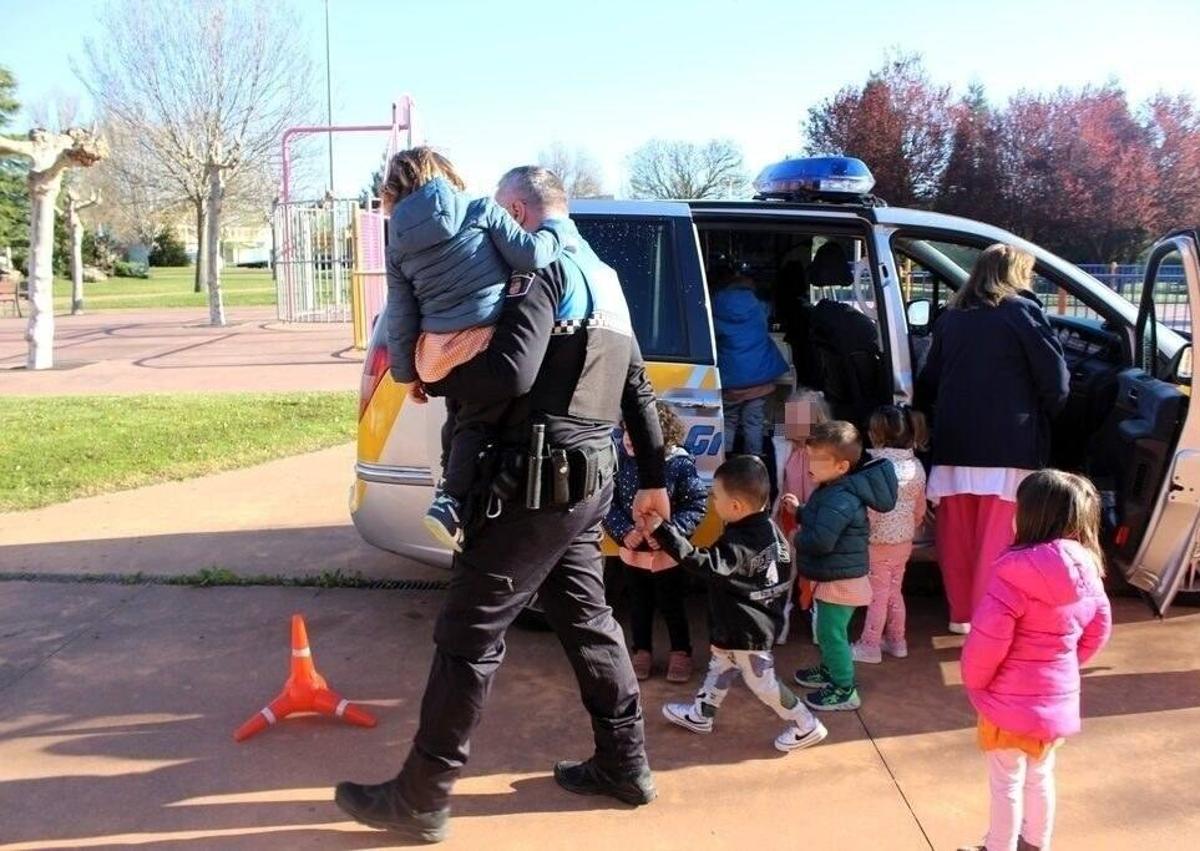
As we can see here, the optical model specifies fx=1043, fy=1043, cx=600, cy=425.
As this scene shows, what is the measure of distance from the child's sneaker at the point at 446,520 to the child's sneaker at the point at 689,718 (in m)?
1.23

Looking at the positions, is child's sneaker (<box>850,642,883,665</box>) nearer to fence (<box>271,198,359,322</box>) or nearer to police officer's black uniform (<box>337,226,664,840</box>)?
police officer's black uniform (<box>337,226,664,840</box>)

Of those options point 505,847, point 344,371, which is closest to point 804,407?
point 505,847

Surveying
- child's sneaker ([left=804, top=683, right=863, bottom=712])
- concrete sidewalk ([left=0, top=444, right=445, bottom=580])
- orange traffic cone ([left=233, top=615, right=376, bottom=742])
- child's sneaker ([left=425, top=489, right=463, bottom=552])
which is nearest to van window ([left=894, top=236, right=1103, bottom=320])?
child's sneaker ([left=804, top=683, right=863, bottom=712])

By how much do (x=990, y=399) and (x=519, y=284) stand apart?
7.02 feet

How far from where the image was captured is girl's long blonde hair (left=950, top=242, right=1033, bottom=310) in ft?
13.3

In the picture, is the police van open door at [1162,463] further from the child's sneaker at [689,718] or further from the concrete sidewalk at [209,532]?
the concrete sidewalk at [209,532]

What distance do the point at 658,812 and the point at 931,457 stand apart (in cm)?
201

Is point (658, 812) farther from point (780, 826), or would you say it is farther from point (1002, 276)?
point (1002, 276)

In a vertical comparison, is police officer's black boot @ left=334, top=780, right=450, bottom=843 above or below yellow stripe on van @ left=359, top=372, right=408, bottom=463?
below

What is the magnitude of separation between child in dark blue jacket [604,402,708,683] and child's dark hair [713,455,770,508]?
0.36 meters

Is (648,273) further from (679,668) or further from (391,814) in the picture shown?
(391,814)

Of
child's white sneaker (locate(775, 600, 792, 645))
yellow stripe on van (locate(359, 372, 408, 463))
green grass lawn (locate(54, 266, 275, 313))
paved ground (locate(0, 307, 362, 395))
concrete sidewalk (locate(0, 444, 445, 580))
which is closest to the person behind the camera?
child's white sneaker (locate(775, 600, 792, 645))

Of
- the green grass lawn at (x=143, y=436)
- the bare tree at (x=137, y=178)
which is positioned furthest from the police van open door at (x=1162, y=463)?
the bare tree at (x=137, y=178)

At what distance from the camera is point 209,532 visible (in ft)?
20.4
